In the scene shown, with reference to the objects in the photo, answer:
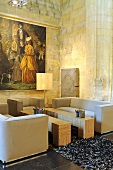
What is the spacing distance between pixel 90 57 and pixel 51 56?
2045 mm

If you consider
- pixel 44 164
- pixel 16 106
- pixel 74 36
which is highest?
pixel 74 36

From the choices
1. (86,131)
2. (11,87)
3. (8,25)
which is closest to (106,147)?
(86,131)

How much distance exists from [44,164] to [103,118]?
204 cm

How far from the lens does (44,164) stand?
2.72m

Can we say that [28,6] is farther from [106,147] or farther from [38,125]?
[106,147]

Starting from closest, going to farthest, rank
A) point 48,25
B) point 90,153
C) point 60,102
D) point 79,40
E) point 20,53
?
point 90,153 → point 60,102 → point 20,53 → point 79,40 → point 48,25

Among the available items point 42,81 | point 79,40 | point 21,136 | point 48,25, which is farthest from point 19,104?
point 48,25

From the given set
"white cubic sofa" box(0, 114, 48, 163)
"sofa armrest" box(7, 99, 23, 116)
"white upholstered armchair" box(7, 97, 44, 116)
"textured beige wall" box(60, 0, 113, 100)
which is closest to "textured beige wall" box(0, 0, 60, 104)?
"white upholstered armchair" box(7, 97, 44, 116)

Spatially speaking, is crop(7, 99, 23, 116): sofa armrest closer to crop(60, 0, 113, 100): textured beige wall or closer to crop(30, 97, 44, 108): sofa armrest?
crop(30, 97, 44, 108): sofa armrest

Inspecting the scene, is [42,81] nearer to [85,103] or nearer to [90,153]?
[85,103]

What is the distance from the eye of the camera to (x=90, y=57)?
235 inches

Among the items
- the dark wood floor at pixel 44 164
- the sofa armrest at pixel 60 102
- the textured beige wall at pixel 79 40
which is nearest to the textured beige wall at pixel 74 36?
the textured beige wall at pixel 79 40

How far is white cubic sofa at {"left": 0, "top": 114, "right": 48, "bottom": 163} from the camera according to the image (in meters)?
2.69

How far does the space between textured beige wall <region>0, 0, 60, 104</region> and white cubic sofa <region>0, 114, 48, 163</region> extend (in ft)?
12.0
